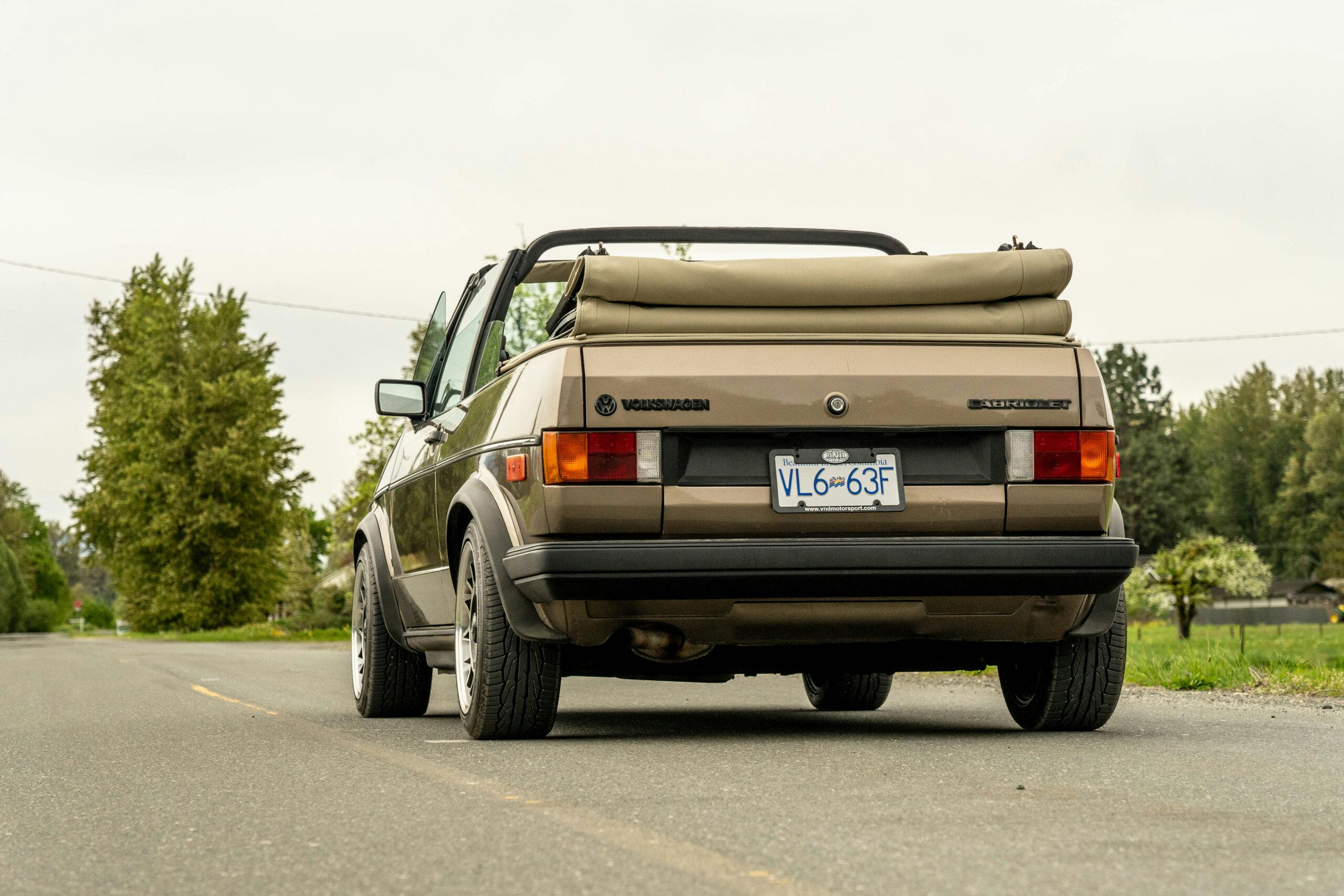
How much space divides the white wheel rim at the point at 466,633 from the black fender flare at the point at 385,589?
1158mm

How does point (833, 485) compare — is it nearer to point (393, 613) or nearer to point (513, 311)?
point (393, 613)

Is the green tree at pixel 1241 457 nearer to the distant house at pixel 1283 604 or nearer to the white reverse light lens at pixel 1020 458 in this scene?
the distant house at pixel 1283 604

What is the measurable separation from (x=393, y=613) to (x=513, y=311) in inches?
180

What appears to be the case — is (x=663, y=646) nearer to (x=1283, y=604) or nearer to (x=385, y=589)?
(x=385, y=589)

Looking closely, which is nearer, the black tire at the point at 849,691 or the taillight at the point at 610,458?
the taillight at the point at 610,458

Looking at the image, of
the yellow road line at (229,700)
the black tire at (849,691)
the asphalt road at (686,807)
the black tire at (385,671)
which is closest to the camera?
the asphalt road at (686,807)

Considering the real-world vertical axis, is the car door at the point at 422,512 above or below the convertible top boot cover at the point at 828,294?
below

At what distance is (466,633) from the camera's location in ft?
20.9

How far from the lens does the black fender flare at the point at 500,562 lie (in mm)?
5684

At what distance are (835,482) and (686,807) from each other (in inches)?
66.7

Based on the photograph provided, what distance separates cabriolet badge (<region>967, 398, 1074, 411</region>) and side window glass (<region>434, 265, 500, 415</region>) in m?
2.24

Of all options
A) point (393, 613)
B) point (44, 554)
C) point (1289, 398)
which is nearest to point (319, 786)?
point (393, 613)

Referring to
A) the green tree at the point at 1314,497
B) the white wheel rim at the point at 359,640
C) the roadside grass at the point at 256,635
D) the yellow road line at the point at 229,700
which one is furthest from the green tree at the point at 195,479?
the green tree at the point at 1314,497

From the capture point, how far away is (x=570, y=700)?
9.56 meters
